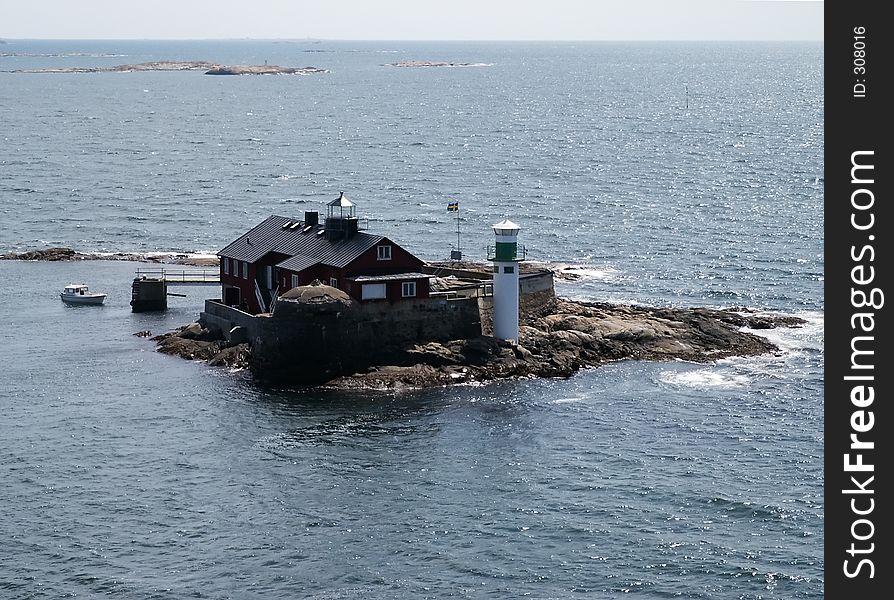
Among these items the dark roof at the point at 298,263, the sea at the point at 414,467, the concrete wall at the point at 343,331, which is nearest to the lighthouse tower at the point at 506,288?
the concrete wall at the point at 343,331

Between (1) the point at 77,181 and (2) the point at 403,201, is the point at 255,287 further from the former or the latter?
(1) the point at 77,181

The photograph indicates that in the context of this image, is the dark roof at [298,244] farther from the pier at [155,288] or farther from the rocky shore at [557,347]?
the pier at [155,288]

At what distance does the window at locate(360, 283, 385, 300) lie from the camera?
75.9 metres

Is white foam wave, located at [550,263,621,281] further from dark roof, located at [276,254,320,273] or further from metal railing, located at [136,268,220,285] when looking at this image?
dark roof, located at [276,254,320,273]

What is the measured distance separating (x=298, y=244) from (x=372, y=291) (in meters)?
7.90

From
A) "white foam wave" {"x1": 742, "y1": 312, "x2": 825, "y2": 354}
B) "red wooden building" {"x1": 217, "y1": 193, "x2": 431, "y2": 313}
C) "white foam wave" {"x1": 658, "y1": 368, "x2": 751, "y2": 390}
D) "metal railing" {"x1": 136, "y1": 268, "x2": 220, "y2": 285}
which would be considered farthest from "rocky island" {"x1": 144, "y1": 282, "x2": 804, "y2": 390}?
"metal railing" {"x1": 136, "y1": 268, "x2": 220, "y2": 285}

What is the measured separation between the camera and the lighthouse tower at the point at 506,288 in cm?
7875

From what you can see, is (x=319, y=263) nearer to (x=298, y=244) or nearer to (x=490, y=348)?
(x=298, y=244)

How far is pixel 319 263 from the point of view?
7819 cm

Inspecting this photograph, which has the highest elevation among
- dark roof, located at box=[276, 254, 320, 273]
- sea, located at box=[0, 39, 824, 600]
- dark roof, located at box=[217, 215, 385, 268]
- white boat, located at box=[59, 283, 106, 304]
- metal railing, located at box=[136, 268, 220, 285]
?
dark roof, located at box=[217, 215, 385, 268]

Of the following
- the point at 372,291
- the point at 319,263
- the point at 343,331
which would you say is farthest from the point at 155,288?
the point at 343,331

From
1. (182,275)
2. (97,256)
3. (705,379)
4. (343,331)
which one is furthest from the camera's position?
(97,256)

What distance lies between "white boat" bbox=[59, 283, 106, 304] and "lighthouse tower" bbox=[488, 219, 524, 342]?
29008 mm

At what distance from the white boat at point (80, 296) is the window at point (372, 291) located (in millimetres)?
25340
